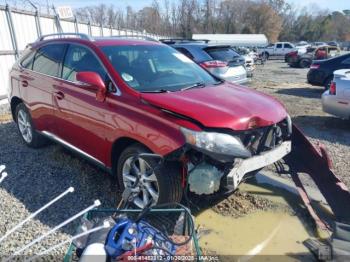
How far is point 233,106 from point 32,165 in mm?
2973

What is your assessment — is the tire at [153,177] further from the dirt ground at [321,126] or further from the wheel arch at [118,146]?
the dirt ground at [321,126]

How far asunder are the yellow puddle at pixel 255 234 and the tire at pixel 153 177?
526mm

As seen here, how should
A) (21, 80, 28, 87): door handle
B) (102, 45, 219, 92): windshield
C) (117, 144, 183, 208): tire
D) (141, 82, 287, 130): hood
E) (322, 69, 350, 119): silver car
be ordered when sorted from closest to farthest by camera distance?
(141, 82, 287, 130): hood, (117, 144, 183, 208): tire, (102, 45, 219, 92): windshield, (21, 80, 28, 87): door handle, (322, 69, 350, 119): silver car

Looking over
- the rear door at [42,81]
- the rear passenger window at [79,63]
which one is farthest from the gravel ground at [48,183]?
the rear passenger window at [79,63]

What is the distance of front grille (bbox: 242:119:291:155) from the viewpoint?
10.3ft

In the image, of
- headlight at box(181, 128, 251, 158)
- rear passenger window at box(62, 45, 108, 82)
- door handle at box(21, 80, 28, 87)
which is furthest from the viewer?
door handle at box(21, 80, 28, 87)

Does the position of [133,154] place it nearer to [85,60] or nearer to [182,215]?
[182,215]

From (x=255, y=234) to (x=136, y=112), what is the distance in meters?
1.64

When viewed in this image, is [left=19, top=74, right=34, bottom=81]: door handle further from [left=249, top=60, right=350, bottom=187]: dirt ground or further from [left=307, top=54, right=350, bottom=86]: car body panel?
[left=307, top=54, right=350, bottom=86]: car body panel

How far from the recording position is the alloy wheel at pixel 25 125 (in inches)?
203

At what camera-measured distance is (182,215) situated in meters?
2.62

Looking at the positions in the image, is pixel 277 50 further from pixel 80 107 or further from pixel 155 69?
pixel 80 107

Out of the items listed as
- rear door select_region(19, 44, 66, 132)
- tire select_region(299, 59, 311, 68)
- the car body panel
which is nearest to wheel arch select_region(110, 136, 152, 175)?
rear door select_region(19, 44, 66, 132)

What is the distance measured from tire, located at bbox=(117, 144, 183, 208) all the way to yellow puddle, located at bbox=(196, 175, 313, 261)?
1.72 feet
